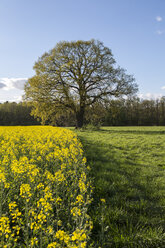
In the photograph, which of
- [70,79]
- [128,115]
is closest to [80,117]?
[70,79]

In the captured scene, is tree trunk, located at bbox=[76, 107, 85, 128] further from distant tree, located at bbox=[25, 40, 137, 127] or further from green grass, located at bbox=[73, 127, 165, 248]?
green grass, located at bbox=[73, 127, 165, 248]

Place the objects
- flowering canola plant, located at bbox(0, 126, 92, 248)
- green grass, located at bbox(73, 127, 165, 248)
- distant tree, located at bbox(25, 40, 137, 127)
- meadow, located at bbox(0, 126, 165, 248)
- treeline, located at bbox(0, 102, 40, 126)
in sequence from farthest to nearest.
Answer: treeline, located at bbox(0, 102, 40, 126) < distant tree, located at bbox(25, 40, 137, 127) < green grass, located at bbox(73, 127, 165, 248) < meadow, located at bbox(0, 126, 165, 248) < flowering canola plant, located at bbox(0, 126, 92, 248)

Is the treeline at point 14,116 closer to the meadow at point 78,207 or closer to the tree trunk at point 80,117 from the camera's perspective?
the tree trunk at point 80,117

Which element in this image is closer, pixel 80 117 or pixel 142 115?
pixel 80 117

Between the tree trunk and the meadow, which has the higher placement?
the tree trunk

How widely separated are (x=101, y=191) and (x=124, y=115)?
58797 mm

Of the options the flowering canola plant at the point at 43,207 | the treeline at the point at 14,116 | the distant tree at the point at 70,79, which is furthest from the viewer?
the treeline at the point at 14,116

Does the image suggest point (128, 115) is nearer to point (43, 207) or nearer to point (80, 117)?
point (80, 117)

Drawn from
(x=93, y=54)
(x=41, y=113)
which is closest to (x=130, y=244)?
(x=41, y=113)

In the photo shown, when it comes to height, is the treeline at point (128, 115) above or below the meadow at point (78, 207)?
above

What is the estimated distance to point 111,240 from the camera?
2.73 meters

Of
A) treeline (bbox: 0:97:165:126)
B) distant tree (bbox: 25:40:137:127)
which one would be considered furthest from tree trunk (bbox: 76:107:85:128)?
treeline (bbox: 0:97:165:126)

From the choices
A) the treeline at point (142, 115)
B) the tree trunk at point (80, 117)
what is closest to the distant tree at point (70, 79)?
the tree trunk at point (80, 117)

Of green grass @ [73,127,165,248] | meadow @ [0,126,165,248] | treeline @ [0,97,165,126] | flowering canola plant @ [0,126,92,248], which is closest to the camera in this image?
flowering canola plant @ [0,126,92,248]
